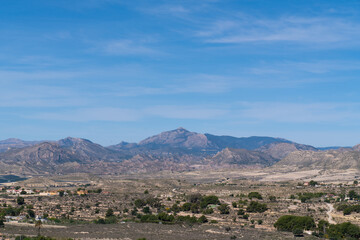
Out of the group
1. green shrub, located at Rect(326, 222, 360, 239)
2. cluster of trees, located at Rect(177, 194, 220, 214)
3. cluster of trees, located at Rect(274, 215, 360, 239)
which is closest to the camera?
green shrub, located at Rect(326, 222, 360, 239)

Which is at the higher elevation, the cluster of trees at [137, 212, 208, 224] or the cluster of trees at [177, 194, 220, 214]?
the cluster of trees at [177, 194, 220, 214]

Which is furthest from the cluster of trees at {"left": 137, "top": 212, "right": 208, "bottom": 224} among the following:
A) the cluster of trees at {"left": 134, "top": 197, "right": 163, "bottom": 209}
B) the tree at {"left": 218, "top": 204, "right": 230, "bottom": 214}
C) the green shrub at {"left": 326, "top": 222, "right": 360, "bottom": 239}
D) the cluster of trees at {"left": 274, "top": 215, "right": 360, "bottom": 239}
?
the green shrub at {"left": 326, "top": 222, "right": 360, "bottom": 239}

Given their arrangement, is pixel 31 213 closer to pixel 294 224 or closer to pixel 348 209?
pixel 294 224

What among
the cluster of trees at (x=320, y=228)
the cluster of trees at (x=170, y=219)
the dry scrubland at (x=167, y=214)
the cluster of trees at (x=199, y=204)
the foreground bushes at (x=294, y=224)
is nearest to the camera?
the cluster of trees at (x=320, y=228)

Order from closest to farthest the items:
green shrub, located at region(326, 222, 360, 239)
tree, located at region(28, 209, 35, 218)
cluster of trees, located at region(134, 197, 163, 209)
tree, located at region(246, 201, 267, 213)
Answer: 1. green shrub, located at region(326, 222, 360, 239)
2. tree, located at region(28, 209, 35, 218)
3. tree, located at region(246, 201, 267, 213)
4. cluster of trees, located at region(134, 197, 163, 209)

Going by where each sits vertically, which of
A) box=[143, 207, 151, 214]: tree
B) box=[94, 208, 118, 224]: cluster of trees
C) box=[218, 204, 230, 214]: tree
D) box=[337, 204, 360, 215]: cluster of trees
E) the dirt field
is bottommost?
the dirt field

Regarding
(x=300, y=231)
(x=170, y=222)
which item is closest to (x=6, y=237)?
(x=170, y=222)

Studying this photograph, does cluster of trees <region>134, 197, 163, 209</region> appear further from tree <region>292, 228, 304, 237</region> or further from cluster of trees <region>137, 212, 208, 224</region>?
tree <region>292, 228, 304, 237</region>

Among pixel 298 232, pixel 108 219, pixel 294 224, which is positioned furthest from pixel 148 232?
pixel 294 224

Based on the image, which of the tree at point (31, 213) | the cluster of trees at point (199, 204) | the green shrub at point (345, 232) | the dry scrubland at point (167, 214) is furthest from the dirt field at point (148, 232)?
the cluster of trees at point (199, 204)

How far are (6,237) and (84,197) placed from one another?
6290cm

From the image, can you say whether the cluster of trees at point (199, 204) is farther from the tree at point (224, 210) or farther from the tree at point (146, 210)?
the tree at point (146, 210)

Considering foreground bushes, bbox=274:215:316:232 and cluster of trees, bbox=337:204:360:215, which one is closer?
foreground bushes, bbox=274:215:316:232

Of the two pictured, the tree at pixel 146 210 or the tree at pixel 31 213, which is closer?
the tree at pixel 31 213
